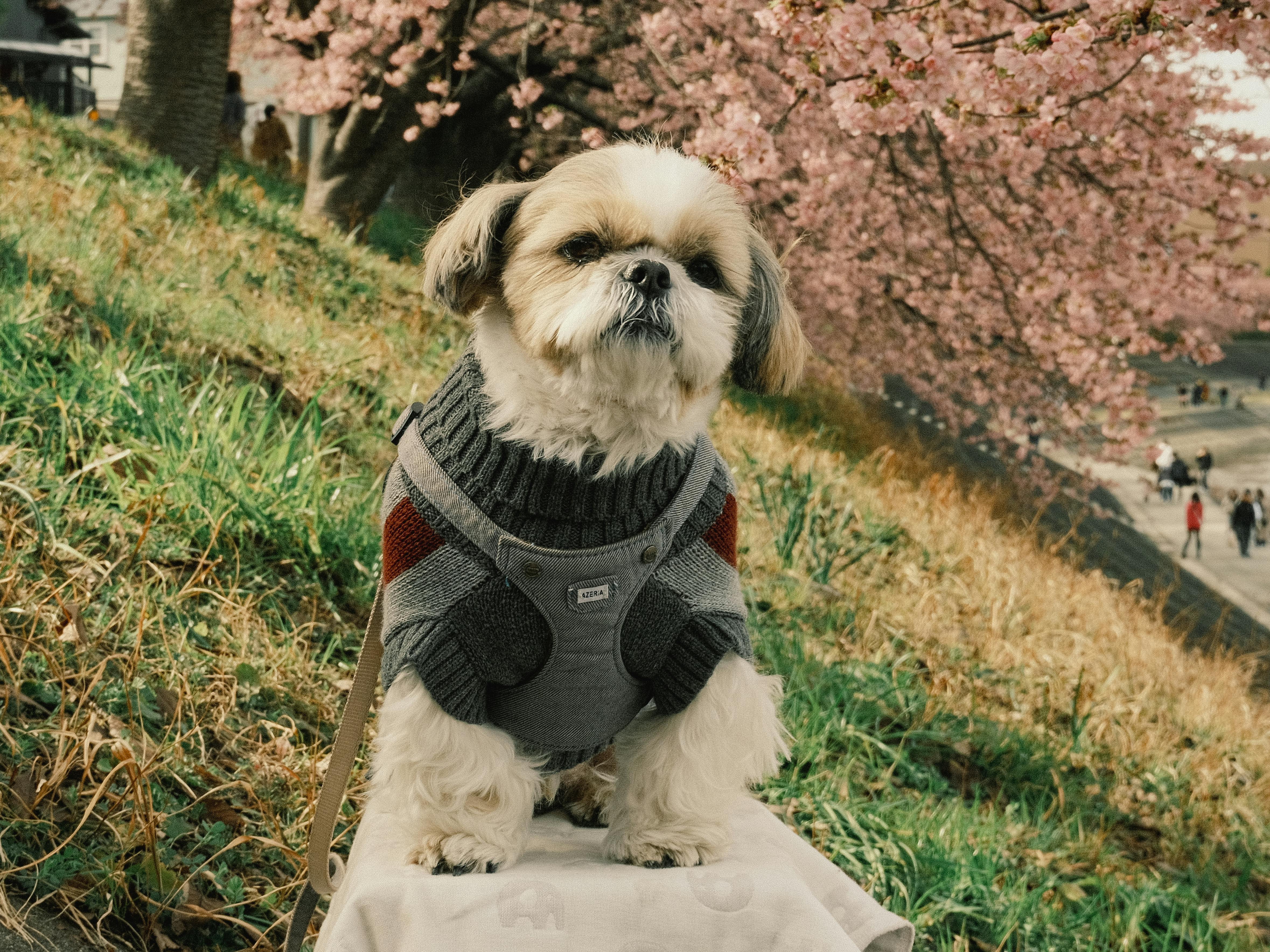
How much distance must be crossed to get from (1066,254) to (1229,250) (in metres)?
1.31

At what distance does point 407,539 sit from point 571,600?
1.06ft

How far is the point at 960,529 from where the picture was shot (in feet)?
22.2

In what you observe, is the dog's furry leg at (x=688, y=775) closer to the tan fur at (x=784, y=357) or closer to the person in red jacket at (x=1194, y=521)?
the tan fur at (x=784, y=357)

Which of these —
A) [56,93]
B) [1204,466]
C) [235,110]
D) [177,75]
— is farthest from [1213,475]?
[56,93]

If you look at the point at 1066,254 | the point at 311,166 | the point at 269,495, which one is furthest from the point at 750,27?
the point at 269,495

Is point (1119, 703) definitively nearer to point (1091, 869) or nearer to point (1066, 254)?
point (1091, 869)

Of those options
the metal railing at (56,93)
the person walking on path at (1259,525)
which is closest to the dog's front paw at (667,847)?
the metal railing at (56,93)

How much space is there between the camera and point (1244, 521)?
68.3ft

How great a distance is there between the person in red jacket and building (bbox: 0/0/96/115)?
1970 centimetres

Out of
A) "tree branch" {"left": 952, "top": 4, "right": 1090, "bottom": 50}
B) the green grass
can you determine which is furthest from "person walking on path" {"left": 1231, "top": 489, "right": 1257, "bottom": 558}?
"tree branch" {"left": 952, "top": 4, "right": 1090, "bottom": 50}

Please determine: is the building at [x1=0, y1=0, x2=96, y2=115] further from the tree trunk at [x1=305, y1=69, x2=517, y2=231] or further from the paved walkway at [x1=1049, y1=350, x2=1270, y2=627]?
the paved walkway at [x1=1049, y1=350, x2=1270, y2=627]

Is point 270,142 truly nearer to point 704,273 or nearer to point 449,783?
point 704,273

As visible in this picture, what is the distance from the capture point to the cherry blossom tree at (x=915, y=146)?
13.4 ft

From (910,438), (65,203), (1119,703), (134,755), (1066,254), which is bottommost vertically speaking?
(910,438)
